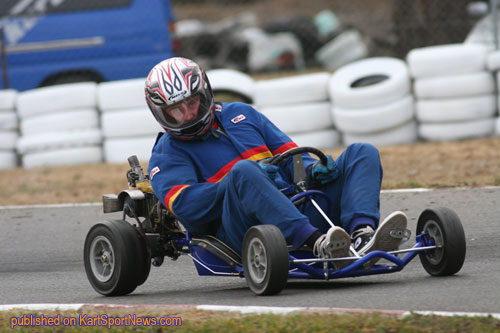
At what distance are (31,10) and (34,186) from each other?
3.25 meters

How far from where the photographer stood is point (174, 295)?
507 cm

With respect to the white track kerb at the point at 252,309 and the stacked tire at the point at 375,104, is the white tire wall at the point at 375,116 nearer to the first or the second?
the stacked tire at the point at 375,104

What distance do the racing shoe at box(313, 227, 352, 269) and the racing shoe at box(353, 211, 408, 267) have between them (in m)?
0.14

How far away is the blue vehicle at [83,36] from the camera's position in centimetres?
1195

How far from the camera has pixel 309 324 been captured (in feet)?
12.3

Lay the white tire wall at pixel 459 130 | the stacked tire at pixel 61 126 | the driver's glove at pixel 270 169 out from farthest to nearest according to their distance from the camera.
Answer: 1. the stacked tire at pixel 61 126
2. the white tire wall at pixel 459 130
3. the driver's glove at pixel 270 169

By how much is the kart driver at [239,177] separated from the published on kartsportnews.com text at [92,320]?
0.77 m

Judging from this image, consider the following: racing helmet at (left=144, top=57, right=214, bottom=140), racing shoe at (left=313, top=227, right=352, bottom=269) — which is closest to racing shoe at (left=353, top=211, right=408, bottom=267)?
racing shoe at (left=313, top=227, right=352, bottom=269)

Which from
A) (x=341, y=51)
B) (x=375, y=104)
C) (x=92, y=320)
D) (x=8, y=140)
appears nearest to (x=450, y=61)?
(x=375, y=104)

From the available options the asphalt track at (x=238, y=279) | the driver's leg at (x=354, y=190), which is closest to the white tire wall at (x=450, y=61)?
the asphalt track at (x=238, y=279)

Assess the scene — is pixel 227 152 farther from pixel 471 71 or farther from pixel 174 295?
pixel 471 71

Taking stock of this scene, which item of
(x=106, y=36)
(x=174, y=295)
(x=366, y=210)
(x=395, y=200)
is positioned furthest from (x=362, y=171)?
(x=106, y=36)

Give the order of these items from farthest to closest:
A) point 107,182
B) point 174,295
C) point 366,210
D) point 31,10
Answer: point 31,10, point 107,182, point 174,295, point 366,210

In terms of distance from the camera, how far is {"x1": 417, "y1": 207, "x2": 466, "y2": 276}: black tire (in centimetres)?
455
